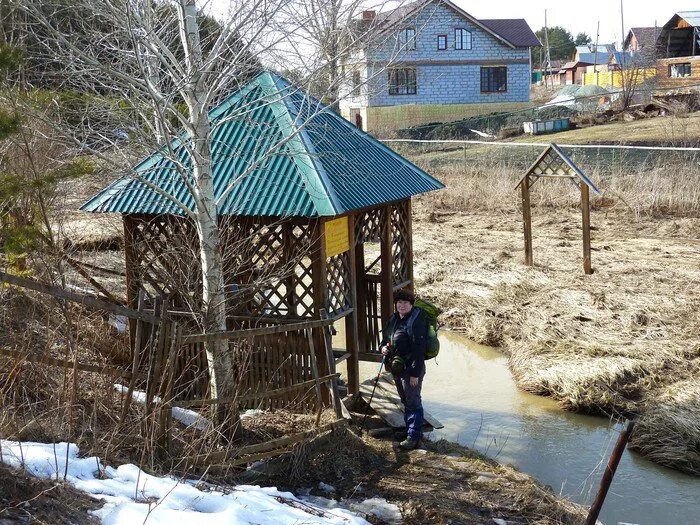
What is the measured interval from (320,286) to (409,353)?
1.19 m

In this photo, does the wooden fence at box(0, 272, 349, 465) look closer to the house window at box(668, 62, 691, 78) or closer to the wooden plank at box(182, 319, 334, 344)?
the wooden plank at box(182, 319, 334, 344)

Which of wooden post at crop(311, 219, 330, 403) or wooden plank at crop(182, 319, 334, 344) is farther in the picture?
wooden post at crop(311, 219, 330, 403)

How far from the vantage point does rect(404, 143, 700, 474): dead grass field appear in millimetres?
10234

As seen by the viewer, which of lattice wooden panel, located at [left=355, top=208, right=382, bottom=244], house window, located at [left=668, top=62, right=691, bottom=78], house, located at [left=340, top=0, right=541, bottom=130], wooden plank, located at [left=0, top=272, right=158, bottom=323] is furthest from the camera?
house window, located at [left=668, top=62, right=691, bottom=78]

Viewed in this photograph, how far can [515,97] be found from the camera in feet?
160

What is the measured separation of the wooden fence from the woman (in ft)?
1.96

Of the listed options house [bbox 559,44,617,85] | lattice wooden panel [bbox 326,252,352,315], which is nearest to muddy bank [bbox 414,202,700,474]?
lattice wooden panel [bbox 326,252,352,315]

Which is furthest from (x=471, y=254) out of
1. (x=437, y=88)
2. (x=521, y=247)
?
(x=437, y=88)

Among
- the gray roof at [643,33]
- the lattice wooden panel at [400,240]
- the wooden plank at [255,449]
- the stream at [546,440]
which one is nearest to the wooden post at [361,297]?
the lattice wooden panel at [400,240]

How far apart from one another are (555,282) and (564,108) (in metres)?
29.5

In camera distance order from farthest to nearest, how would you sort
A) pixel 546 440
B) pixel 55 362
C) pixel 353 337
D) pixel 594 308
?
pixel 594 308
pixel 546 440
pixel 353 337
pixel 55 362

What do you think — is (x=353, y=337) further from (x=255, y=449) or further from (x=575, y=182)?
(x=575, y=182)

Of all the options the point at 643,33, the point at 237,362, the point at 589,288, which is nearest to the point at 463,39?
the point at 643,33

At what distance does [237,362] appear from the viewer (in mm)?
7582
